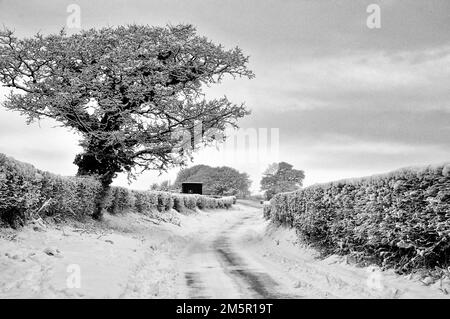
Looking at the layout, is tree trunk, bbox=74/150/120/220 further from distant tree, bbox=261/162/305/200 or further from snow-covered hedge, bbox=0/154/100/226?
distant tree, bbox=261/162/305/200

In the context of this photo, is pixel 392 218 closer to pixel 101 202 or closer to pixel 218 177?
pixel 101 202

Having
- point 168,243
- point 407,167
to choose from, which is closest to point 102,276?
point 407,167

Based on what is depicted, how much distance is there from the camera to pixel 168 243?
712 inches

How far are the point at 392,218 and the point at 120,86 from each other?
14482mm

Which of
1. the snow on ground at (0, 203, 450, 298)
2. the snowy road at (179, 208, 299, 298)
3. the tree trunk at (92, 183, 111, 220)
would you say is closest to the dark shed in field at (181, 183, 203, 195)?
the tree trunk at (92, 183, 111, 220)

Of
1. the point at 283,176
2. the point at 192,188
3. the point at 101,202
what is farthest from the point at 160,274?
the point at 283,176

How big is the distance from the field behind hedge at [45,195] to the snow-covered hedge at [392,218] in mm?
9331

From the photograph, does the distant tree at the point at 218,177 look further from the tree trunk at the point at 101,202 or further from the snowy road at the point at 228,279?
the snowy road at the point at 228,279

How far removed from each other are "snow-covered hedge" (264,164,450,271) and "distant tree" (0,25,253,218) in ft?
30.9

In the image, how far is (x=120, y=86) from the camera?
63.1 feet

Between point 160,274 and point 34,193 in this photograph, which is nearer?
point 160,274

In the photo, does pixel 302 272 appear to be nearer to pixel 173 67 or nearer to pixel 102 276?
pixel 102 276

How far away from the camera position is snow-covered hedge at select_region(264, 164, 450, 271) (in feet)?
25.6
